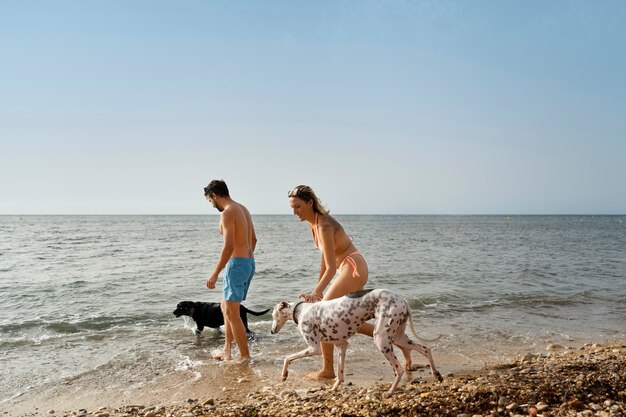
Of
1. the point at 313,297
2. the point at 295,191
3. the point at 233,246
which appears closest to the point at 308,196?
the point at 295,191

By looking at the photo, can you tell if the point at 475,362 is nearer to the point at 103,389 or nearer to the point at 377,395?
the point at 377,395

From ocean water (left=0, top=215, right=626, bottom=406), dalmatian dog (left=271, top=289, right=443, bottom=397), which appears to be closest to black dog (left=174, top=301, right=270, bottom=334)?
ocean water (left=0, top=215, right=626, bottom=406)

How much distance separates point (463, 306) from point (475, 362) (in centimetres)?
484

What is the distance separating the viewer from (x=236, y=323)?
285 inches

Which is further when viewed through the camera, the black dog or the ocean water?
the black dog

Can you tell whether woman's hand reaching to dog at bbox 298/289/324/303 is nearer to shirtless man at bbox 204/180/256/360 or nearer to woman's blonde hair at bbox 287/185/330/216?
woman's blonde hair at bbox 287/185/330/216

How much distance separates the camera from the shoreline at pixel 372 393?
4.50 meters

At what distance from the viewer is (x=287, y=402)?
5.10m

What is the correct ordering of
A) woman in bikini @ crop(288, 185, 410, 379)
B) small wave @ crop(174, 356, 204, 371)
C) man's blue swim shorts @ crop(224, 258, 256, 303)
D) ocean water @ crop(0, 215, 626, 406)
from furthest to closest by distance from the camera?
ocean water @ crop(0, 215, 626, 406)
small wave @ crop(174, 356, 204, 371)
man's blue swim shorts @ crop(224, 258, 256, 303)
woman in bikini @ crop(288, 185, 410, 379)

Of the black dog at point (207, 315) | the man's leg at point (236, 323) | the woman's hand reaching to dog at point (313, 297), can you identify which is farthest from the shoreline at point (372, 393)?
the black dog at point (207, 315)

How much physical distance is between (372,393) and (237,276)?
2.68 meters

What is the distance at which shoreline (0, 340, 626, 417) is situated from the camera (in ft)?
14.8

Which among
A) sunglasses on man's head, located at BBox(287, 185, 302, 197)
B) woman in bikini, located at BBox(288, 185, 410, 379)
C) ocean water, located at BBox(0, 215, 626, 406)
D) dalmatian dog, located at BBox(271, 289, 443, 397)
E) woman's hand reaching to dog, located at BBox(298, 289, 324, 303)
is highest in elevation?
sunglasses on man's head, located at BBox(287, 185, 302, 197)

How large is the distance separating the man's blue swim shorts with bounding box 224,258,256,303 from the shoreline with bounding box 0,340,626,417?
43.9 inches
